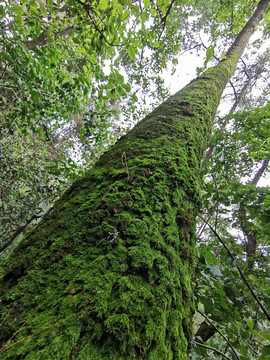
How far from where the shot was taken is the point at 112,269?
681 millimetres

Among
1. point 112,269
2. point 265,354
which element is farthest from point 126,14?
point 265,354

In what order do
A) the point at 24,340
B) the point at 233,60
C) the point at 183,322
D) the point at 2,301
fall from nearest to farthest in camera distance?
the point at 24,340 → the point at 2,301 → the point at 183,322 → the point at 233,60

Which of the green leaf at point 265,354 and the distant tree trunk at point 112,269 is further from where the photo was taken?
the green leaf at point 265,354

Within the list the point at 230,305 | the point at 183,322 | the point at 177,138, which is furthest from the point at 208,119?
the point at 230,305

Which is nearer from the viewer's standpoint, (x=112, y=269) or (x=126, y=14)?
(x=112, y=269)

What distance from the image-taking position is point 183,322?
788 mm

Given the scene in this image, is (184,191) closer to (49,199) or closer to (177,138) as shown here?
(177,138)

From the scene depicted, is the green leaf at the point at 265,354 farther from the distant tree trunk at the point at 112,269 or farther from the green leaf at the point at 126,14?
the green leaf at the point at 126,14

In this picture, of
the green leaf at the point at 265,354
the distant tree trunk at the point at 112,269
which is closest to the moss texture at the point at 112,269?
the distant tree trunk at the point at 112,269

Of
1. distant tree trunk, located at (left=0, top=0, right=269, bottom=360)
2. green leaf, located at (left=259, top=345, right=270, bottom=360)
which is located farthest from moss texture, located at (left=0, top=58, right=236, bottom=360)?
green leaf, located at (left=259, top=345, right=270, bottom=360)

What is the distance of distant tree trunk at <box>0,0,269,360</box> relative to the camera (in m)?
0.53

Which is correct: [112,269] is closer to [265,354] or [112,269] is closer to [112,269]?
[112,269]

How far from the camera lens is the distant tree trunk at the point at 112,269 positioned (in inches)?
20.7

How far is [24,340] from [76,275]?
206mm
